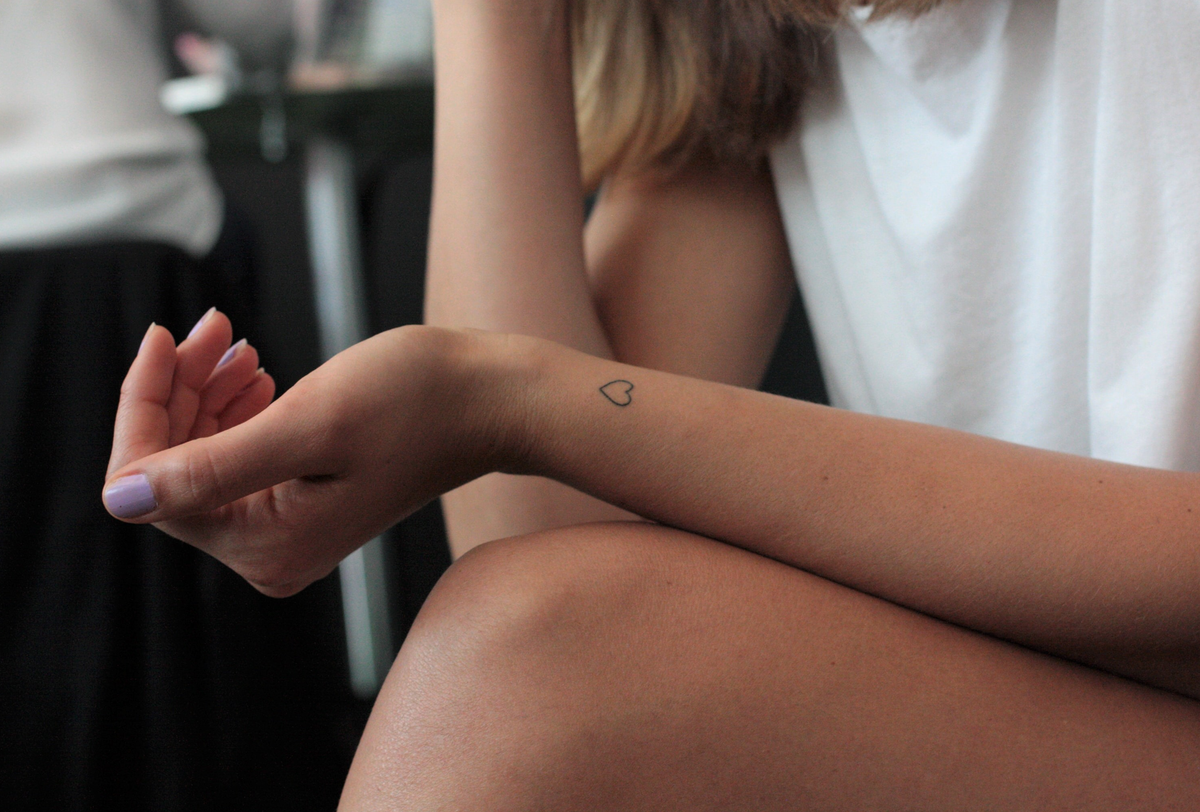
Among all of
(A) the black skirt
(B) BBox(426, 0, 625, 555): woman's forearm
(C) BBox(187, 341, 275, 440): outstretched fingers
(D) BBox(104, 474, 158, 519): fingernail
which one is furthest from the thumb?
(A) the black skirt

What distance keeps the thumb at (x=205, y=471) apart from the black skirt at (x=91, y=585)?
0.55 m

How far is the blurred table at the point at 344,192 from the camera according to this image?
1385 mm

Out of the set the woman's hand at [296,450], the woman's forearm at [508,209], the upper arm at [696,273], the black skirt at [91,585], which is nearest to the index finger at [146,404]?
the woman's hand at [296,450]

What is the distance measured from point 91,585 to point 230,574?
4.6 inches

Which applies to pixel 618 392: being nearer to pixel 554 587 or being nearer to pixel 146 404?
pixel 554 587

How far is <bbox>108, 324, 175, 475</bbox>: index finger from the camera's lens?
44cm

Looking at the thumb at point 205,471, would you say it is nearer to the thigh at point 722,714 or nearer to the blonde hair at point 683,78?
the thigh at point 722,714

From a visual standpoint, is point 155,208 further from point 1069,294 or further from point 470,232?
point 1069,294

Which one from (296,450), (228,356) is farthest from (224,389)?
(296,450)

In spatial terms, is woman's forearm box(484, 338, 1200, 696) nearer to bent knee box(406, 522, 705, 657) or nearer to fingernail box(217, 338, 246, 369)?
bent knee box(406, 522, 705, 657)

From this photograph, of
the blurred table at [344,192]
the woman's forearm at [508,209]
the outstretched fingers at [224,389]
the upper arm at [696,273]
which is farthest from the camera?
the blurred table at [344,192]

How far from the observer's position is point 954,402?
27.2 inches

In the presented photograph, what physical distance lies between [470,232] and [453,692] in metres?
0.35

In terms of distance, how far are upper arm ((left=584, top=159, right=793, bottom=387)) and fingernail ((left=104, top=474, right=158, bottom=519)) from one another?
0.42 m
